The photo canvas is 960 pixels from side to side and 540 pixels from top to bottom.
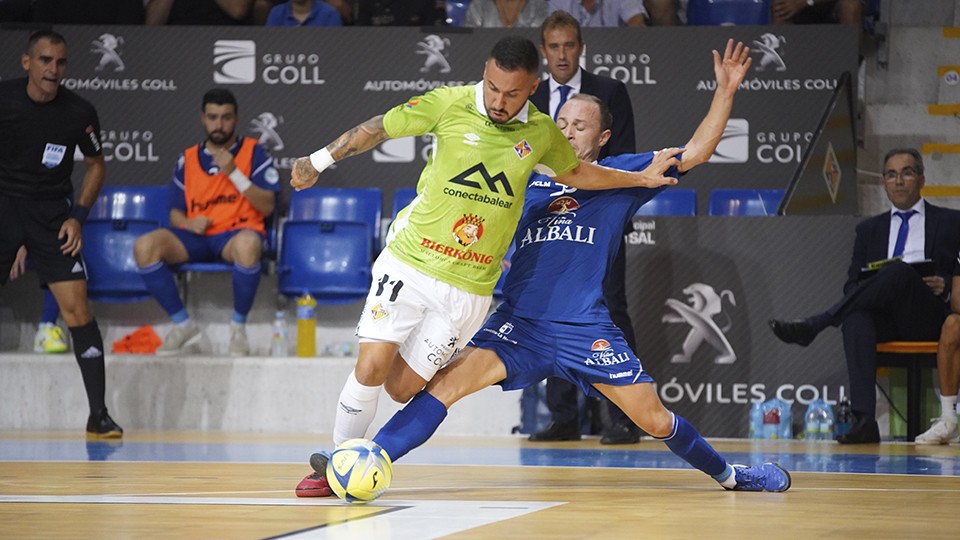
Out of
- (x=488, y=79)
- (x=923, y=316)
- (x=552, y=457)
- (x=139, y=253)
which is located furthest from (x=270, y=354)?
(x=488, y=79)

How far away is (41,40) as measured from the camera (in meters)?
8.21

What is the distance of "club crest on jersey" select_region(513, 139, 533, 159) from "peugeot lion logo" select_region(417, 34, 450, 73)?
17.6 feet

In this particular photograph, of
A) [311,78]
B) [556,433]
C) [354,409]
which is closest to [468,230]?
[354,409]

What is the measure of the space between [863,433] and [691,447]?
3.42 metres

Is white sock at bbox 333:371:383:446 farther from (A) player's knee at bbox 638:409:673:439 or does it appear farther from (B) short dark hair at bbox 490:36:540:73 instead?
(B) short dark hair at bbox 490:36:540:73

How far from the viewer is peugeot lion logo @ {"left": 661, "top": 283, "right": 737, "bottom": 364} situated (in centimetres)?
857

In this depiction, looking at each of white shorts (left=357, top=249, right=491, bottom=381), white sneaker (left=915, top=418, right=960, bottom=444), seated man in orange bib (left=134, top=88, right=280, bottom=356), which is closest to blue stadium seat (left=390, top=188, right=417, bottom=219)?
seated man in orange bib (left=134, top=88, right=280, bottom=356)

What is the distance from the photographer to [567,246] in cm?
518

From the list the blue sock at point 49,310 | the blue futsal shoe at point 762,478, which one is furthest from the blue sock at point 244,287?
the blue futsal shoe at point 762,478

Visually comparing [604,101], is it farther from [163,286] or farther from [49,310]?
[49,310]

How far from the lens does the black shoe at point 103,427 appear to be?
8.24 m

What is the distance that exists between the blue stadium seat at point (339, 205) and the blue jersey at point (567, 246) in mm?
4408

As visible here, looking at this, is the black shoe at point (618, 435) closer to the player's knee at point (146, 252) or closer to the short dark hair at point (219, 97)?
Answer: the player's knee at point (146, 252)

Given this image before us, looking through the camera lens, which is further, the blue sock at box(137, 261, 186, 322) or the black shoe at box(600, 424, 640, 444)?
the blue sock at box(137, 261, 186, 322)
